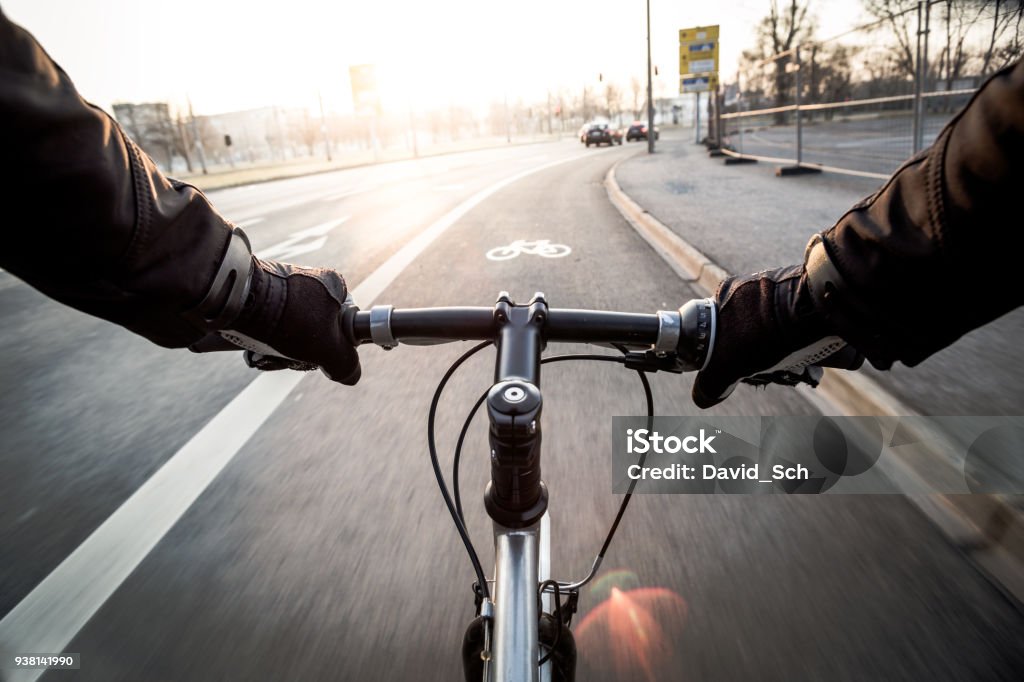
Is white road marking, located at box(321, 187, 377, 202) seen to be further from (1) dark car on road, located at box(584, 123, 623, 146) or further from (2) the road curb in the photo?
(1) dark car on road, located at box(584, 123, 623, 146)

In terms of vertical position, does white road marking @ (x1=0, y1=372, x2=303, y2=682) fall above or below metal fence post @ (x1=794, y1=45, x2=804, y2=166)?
below

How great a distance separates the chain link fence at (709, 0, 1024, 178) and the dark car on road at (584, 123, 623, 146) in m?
24.8

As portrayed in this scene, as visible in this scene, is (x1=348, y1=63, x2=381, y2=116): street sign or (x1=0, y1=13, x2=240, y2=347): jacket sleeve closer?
(x1=0, y1=13, x2=240, y2=347): jacket sleeve

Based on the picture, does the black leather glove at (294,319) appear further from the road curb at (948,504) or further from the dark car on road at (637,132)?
the dark car on road at (637,132)

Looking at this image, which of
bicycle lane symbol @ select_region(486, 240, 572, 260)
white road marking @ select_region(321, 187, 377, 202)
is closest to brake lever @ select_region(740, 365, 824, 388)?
bicycle lane symbol @ select_region(486, 240, 572, 260)

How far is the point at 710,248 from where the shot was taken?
621cm

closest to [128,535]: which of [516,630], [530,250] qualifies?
[516,630]

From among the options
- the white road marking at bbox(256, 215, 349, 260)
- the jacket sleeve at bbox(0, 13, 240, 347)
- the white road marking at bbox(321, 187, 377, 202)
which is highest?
the jacket sleeve at bbox(0, 13, 240, 347)

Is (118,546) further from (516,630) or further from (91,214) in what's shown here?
(516,630)

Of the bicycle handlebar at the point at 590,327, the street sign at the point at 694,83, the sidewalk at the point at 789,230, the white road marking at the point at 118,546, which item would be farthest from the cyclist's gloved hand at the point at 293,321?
the street sign at the point at 694,83

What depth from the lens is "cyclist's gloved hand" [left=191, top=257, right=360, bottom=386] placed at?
1213 millimetres

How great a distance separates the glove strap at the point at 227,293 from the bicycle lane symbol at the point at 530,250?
5.80 meters

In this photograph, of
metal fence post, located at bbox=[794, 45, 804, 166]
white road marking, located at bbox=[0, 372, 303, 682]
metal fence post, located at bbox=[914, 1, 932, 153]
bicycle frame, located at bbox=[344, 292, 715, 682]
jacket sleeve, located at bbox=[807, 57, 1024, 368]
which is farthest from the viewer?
metal fence post, located at bbox=[794, 45, 804, 166]

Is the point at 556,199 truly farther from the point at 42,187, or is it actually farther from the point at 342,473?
the point at 42,187
